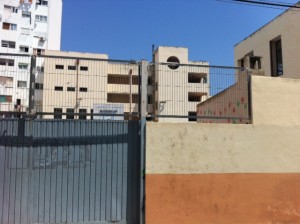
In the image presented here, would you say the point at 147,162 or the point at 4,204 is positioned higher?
the point at 147,162

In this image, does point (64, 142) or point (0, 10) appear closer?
point (64, 142)

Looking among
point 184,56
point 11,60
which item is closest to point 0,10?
point 184,56

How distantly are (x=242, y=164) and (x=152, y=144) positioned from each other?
7.97ft

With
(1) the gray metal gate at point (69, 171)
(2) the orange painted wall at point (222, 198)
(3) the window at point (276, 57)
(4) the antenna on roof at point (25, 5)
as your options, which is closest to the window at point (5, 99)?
(1) the gray metal gate at point (69, 171)

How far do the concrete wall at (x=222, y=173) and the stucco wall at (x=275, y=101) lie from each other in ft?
0.74

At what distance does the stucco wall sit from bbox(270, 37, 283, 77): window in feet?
22.1

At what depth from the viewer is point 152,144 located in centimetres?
856

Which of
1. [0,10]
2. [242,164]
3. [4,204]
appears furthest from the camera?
[0,10]

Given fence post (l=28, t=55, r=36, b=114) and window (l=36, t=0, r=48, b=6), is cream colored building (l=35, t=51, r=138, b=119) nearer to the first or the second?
fence post (l=28, t=55, r=36, b=114)

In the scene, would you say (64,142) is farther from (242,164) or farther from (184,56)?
(184,56)

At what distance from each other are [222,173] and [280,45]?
9781 millimetres

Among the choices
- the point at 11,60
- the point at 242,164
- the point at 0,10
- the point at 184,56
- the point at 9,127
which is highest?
the point at 0,10

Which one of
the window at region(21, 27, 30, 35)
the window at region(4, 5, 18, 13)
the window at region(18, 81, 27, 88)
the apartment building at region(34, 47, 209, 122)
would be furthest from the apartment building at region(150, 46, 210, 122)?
the window at region(4, 5, 18, 13)

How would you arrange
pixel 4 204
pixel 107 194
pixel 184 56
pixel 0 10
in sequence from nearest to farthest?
pixel 4 204, pixel 107 194, pixel 184 56, pixel 0 10
